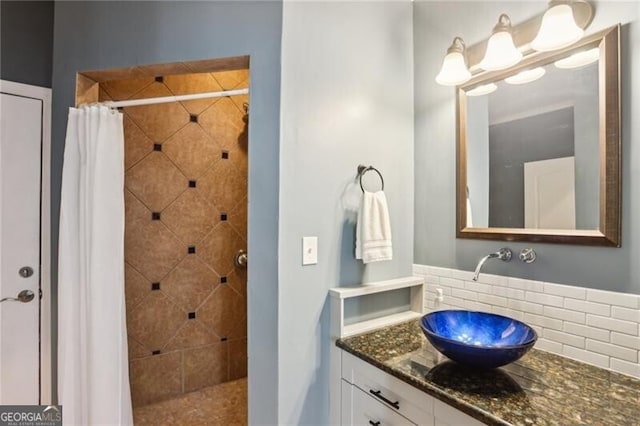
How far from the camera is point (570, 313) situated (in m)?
1.23

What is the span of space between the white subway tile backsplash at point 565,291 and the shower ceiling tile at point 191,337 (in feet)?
7.37

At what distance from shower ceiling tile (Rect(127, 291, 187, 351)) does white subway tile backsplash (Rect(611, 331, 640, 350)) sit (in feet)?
8.01

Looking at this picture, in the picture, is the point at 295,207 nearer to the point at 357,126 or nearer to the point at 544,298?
the point at 357,126

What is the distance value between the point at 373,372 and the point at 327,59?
4.63 ft

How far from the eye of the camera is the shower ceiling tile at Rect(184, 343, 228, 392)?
2.35 metres

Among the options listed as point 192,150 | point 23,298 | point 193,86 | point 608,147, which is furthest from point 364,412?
point 193,86

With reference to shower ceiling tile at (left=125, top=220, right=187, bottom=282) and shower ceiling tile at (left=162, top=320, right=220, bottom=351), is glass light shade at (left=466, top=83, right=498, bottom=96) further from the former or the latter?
shower ceiling tile at (left=162, top=320, right=220, bottom=351)

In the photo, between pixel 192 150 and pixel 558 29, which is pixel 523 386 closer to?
pixel 558 29

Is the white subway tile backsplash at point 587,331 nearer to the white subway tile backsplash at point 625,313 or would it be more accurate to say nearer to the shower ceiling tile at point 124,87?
the white subway tile backsplash at point 625,313

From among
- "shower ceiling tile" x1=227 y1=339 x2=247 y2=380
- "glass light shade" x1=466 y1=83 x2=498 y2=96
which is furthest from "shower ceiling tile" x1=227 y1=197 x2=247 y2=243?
"glass light shade" x1=466 y1=83 x2=498 y2=96

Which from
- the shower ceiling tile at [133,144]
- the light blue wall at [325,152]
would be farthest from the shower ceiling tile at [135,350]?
the light blue wall at [325,152]

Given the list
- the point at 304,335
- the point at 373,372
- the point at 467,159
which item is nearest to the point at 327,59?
the point at 467,159

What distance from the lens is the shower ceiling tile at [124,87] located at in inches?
80.7

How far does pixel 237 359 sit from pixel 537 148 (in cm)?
254
